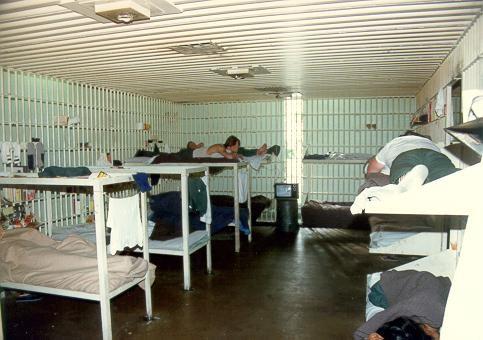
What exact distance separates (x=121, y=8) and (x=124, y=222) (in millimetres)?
1932

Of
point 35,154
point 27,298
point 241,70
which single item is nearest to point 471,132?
point 241,70

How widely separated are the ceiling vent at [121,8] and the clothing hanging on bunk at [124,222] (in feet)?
5.15

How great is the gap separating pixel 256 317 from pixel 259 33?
2.91m

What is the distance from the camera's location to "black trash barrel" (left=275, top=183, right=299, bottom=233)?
838 cm

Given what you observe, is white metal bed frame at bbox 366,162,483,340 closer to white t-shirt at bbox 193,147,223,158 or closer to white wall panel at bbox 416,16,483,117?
white wall panel at bbox 416,16,483,117

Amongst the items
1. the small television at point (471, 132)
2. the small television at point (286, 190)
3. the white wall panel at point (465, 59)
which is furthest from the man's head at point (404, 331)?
the small television at point (286, 190)

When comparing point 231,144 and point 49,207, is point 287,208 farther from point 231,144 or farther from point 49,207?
point 49,207

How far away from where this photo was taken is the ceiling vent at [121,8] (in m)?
2.71

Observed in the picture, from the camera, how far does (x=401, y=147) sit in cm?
350

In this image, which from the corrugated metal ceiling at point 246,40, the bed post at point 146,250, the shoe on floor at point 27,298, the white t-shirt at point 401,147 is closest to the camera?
the corrugated metal ceiling at point 246,40

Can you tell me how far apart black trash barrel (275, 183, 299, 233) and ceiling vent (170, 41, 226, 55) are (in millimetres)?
4658

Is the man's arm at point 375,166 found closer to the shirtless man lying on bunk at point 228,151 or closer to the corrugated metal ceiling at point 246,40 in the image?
the corrugated metal ceiling at point 246,40

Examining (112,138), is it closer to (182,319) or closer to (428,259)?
(182,319)

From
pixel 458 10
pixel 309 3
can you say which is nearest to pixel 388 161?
pixel 458 10
